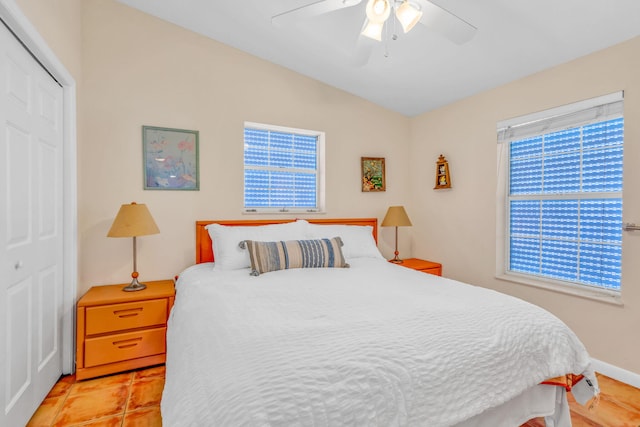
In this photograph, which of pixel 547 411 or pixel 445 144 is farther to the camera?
pixel 445 144

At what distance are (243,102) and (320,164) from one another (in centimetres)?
100

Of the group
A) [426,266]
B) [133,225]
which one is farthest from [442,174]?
[133,225]

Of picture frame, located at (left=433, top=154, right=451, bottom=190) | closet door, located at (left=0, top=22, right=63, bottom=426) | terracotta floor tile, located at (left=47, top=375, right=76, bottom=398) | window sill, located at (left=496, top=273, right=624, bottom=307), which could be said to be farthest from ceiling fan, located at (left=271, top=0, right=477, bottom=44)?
terracotta floor tile, located at (left=47, top=375, right=76, bottom=398)

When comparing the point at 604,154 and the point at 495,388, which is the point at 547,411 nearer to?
the point at 495,388

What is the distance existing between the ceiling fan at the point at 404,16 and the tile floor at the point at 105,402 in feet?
7.80

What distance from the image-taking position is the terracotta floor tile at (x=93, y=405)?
1.82 metres

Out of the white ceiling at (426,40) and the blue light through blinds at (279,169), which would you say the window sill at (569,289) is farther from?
the blue light through blinds at (279,169)

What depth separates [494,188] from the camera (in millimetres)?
3008

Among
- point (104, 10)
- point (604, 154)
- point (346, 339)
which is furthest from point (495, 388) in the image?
point (104, 10)

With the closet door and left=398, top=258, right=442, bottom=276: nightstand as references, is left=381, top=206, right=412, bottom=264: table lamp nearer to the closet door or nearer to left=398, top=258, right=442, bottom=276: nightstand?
left=398, top=258, right=442, bottom=276: nightstand

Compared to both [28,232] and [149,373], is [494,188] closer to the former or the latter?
[149,373]

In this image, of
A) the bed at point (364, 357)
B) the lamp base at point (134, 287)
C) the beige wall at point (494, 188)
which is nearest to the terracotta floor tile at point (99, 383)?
the lamp base at point (134, 287)

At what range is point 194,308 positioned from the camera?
5.55 ft

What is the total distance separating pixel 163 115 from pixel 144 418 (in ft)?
7.27
